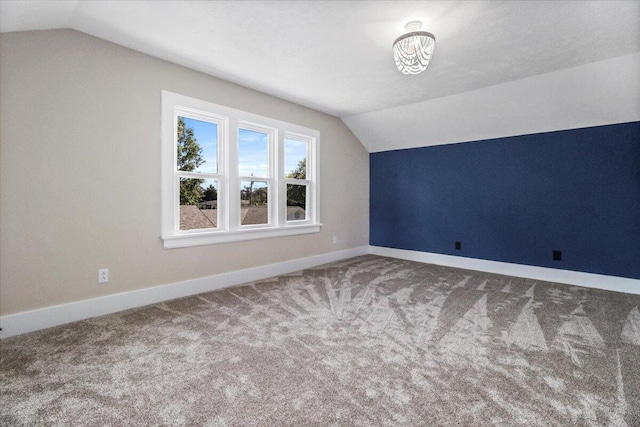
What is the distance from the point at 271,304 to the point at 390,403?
5.65ft

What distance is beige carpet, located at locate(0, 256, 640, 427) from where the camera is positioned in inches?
59.8

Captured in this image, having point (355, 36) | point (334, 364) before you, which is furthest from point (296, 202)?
point (334, 364)

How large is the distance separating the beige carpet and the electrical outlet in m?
0.34

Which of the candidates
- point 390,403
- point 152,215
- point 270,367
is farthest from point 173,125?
point 390,403

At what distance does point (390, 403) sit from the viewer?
1.59 metres

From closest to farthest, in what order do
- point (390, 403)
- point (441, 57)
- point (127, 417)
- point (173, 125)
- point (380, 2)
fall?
point (127, 417)
point (390, 403)
point (380, 2)
point (441, 57)
point (173, 125)

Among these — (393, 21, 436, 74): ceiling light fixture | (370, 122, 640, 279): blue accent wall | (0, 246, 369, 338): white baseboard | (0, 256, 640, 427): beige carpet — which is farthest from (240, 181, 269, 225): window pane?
(370, 122, 640, 279): blue accent wall

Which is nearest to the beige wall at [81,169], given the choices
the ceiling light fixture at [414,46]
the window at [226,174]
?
the window at [226,174]

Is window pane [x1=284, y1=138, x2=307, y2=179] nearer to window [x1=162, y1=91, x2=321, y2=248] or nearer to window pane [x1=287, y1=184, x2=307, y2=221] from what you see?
window [x1=162, y1=91, x2=321, y2=248]

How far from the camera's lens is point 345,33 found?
2613 millimetres

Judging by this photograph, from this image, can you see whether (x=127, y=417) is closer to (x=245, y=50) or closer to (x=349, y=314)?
(x=349, y=314)

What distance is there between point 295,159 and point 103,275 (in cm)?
296

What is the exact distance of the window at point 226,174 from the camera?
3271 mm

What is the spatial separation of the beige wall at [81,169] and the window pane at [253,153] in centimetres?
63
